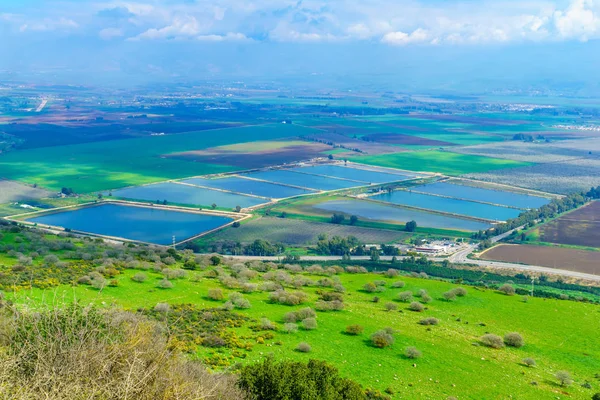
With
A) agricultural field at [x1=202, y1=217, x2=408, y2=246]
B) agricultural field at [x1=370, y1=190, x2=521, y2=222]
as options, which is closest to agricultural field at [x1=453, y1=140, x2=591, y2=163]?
agricultural field at [x1=370, y1=190, x2=521, y2=222]

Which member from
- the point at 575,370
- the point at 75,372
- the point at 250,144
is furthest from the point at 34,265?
the point at 250,144

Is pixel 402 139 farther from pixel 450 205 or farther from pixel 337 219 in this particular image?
pixel 337 219

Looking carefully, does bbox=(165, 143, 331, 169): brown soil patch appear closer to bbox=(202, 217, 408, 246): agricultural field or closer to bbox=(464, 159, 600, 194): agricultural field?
bbox=(464, 159, 600, 194): agricultural field

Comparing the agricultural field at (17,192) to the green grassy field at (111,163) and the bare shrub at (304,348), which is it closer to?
A: the green grassy field at (111,163)

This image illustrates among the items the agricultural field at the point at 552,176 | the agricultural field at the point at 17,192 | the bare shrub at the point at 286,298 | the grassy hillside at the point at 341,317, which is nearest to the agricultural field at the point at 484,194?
the agricultural field at the point at 552,176

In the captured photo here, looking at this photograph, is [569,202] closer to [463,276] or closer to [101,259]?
[463,276]
